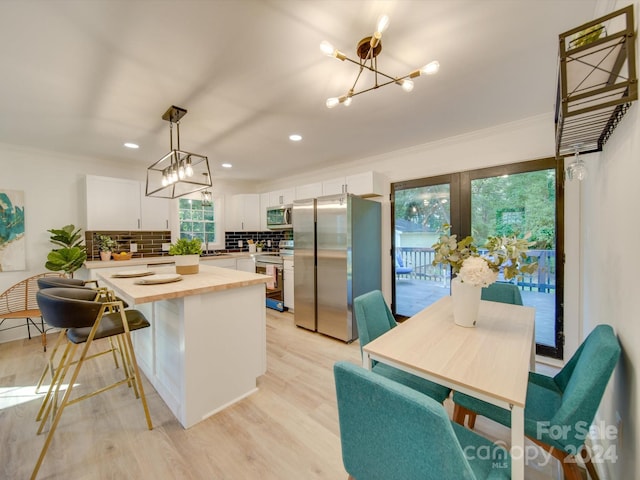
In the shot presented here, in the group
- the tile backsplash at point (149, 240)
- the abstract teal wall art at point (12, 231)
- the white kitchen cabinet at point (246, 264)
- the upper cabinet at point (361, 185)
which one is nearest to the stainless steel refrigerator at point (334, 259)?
the upper cabinet at point (361, 185)

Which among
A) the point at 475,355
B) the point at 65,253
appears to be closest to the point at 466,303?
→ the point at 475,355

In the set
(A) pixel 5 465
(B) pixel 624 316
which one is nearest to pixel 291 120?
(B) pixel 624 316

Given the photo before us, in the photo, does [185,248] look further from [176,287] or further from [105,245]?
[105,245]

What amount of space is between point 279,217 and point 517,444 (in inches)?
171

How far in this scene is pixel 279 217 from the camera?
4809 millimetres

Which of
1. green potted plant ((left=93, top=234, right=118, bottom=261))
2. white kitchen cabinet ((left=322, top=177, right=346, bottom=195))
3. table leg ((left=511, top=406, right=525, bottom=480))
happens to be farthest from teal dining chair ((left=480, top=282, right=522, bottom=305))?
green potted plant ((left=93, top=234, right=118, bottom=261))

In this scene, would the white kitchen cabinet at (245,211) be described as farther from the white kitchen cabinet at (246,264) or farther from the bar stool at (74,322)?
the bar stool at (74,322)

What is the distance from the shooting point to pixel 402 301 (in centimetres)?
373

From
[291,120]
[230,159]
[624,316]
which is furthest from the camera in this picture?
[230,159]

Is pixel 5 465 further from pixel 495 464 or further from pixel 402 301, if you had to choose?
pixel 402 301

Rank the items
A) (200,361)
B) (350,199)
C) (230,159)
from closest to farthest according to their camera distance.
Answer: (200,361), (350,199), (230,159)

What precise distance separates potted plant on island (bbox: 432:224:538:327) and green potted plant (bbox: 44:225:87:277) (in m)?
4.34

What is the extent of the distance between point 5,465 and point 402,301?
3.78 metres

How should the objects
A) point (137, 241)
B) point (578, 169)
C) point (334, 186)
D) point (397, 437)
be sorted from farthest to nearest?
point (137, 241) → point (334, 186) → point (578, 169) → point (397, 437)
